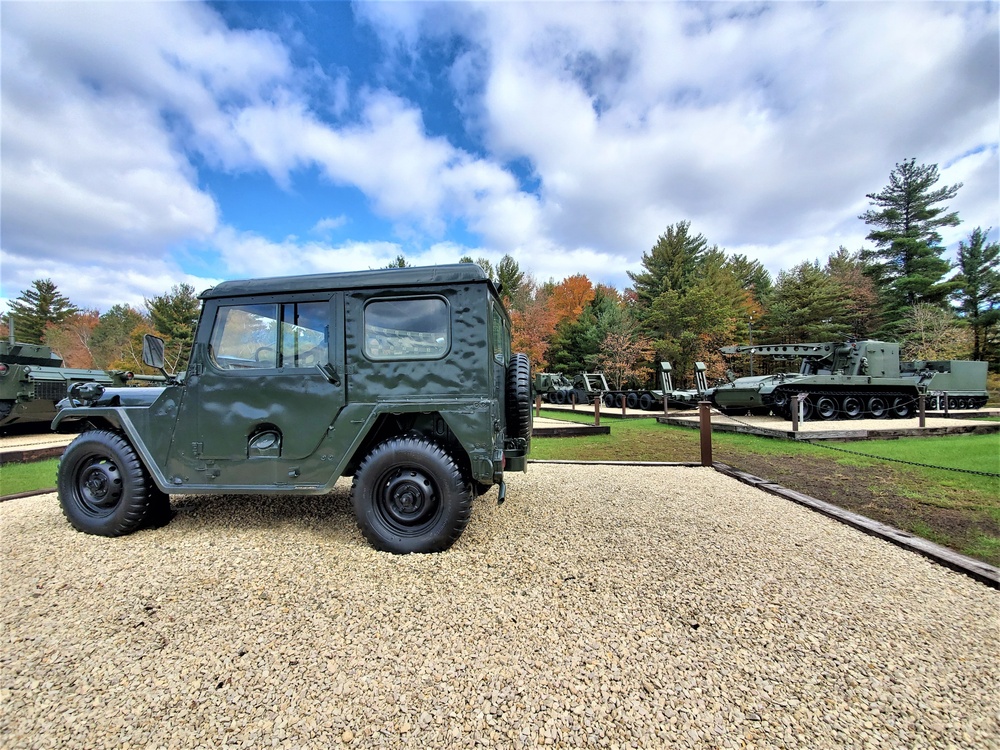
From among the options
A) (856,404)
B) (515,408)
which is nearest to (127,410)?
(515,408)

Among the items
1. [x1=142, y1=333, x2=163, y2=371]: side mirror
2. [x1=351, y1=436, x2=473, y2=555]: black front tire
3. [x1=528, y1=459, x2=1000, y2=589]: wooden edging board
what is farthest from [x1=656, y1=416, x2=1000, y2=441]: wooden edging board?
[x1=142, y1=333, x2=163, y2=371]: side mirror

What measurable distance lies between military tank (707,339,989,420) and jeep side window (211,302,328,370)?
516 inches

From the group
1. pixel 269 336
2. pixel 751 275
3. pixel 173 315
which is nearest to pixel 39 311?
pixel 173 315

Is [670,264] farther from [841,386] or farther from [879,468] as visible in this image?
[879,468]

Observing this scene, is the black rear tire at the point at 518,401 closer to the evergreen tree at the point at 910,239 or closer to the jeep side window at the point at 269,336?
the jeep side window at the point at 269,336

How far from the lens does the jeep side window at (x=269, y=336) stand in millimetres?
3174

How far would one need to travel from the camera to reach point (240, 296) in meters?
3.23

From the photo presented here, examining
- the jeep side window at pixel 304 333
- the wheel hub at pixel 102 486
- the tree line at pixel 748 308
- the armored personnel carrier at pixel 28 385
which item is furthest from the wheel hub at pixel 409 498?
the tree line at pixel 748 308

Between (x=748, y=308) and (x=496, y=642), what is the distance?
108 ft

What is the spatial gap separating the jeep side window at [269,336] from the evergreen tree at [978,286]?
34.9 meters

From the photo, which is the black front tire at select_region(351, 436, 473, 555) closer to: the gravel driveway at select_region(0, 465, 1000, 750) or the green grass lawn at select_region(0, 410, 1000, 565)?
the gravel driveway at select_region(0, 465, 1000, 750)

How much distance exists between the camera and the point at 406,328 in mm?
3143

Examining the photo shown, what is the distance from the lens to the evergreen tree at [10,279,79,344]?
34.3 m

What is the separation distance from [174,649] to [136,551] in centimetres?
149
